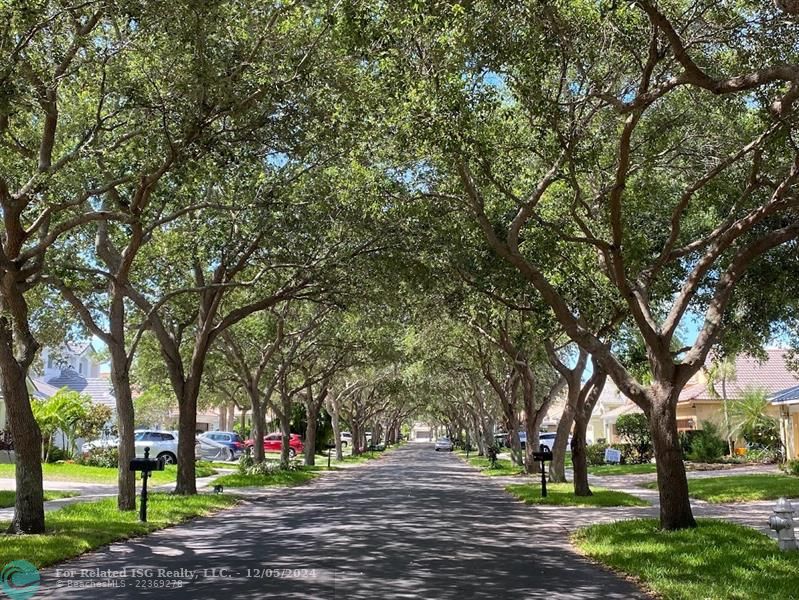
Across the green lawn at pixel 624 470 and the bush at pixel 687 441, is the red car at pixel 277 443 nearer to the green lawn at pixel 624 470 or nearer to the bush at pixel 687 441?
the green lawn at pixel 624 470

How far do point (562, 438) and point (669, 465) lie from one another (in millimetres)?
10844

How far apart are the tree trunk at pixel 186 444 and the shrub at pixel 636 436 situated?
1026 inches

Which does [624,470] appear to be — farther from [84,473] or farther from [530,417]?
[84,473]

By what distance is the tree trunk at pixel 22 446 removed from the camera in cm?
1214

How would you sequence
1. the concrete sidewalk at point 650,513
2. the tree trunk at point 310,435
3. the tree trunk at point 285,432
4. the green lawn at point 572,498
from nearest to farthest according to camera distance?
the concrete sidewalk at point 650,513, the green lawn at point 572,498, the tree trunk at point 285,432, the tree trunk at point 310,435

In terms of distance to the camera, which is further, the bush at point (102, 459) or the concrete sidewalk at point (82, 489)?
the bush at point (102, 459)

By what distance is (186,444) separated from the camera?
1986 centimetres

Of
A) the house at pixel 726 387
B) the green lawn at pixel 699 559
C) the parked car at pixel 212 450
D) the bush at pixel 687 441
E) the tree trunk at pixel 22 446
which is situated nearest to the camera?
the green lawn at pixel 699 559

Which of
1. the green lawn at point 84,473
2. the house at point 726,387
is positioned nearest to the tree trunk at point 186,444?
the green lawn at point 84,473

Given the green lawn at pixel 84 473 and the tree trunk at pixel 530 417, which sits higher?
the tree trunk at pixel 530 417

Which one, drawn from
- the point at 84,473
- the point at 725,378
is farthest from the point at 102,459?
the point at 725,378

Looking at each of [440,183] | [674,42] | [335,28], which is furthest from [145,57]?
[674,42]

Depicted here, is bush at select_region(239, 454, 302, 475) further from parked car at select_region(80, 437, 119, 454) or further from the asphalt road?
the asphalt road

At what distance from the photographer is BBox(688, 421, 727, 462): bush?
3609cm
